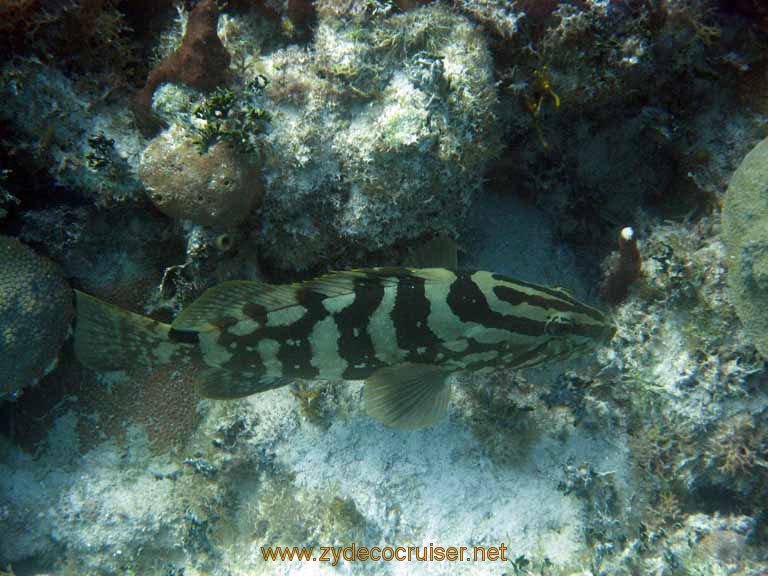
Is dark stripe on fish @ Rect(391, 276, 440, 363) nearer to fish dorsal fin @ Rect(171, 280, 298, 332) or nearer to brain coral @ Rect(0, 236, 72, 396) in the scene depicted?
fish dorsal fin @ Rect(171, 280, 298, 332)

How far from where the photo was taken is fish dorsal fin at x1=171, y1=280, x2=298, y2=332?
3.46 metres

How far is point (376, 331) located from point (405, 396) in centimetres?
61

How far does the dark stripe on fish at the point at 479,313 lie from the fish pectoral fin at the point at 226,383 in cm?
168

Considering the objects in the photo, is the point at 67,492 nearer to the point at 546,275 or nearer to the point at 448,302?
the point at 448,302

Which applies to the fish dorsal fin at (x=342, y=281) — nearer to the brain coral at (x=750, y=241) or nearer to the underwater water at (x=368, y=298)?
the underwater water at (x=368, y=298)

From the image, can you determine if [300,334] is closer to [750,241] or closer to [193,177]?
[193,177]

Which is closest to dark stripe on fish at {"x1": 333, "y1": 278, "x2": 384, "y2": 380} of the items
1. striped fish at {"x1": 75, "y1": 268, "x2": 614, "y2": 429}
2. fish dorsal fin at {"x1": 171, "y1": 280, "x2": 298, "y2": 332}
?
striped fish at {"x1": 75, "y1": 268, "x2": 614, "y2": 429}

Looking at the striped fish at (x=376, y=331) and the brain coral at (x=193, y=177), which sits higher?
the brain coral at (x=193, y=177)

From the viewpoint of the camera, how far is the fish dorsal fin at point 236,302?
3455 millimetres

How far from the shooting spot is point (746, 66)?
3.88 m

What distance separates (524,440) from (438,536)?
1.20 metres

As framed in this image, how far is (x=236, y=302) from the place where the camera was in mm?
3504

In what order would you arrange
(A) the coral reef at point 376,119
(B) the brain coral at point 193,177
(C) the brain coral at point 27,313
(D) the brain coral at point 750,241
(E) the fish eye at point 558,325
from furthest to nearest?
(C) the brain coral at point 27,313
(A) the coral reef at point 376,119
(B) the brain coral at point 193,177
(E) the fish eye at point 558,325
(D) the brain coral at point 750,241

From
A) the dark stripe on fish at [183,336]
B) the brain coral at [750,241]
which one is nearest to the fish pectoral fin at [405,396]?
the dark stripe on fish at [183,336]
